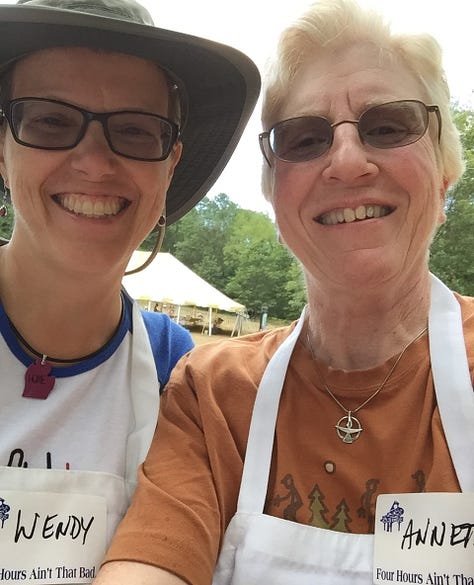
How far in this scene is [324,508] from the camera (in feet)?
3.33

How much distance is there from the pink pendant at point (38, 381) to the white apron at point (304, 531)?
0.46 m

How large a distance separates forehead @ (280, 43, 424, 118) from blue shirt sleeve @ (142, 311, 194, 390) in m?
0.69

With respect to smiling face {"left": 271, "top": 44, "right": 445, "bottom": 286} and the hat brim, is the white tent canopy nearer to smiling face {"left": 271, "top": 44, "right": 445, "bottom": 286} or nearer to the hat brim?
the hat brim

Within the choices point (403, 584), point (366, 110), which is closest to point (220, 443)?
point (403, 584)

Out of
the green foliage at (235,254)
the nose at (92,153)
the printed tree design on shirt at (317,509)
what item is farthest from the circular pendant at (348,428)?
the green foliage at (235,254)

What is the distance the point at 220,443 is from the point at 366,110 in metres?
0.74

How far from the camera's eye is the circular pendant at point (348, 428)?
1.06 m

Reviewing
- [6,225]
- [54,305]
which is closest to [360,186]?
[54,305]

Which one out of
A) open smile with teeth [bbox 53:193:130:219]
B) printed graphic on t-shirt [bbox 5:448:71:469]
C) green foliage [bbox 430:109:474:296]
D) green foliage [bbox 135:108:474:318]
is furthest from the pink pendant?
green foliage [bbox 430:109:474:296]

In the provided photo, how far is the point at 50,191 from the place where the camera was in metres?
1.15

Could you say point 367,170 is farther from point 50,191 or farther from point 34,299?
point 34,299

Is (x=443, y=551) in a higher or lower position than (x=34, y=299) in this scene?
lower

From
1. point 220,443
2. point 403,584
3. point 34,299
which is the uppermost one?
point 34,299

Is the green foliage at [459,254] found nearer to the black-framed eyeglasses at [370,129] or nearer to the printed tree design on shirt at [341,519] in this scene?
the black-framed eyeglasses at [370,129]
